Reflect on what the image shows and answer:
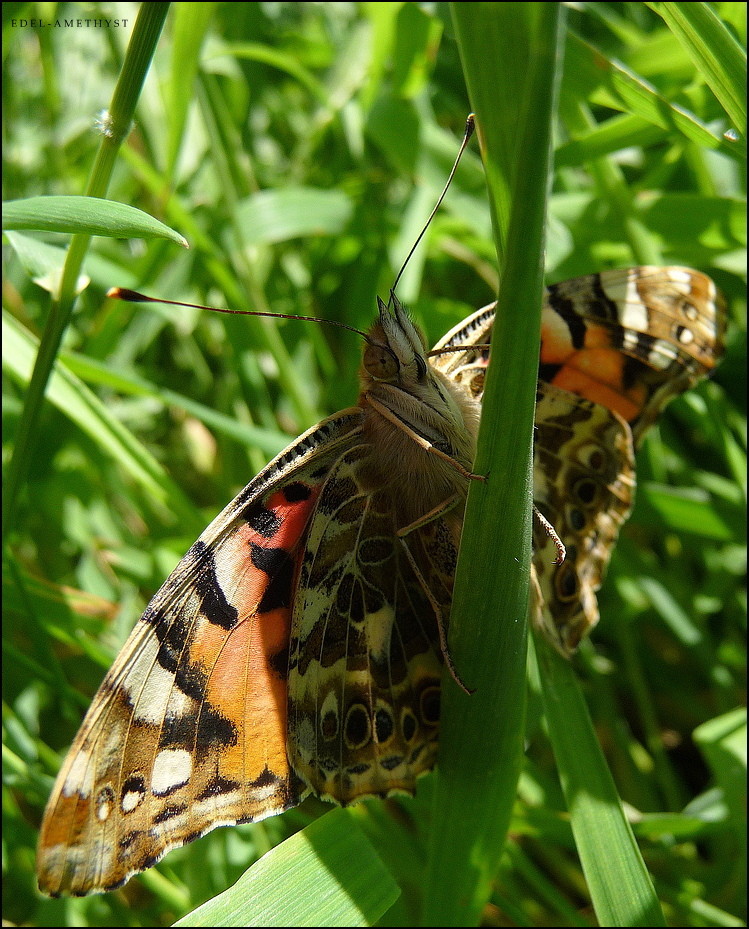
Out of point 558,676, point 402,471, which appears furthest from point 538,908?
point 402,471

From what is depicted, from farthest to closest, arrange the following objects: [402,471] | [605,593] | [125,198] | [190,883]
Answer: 1. [125,198]
2. [605,593]
3. [190,883]
4. [402,471]

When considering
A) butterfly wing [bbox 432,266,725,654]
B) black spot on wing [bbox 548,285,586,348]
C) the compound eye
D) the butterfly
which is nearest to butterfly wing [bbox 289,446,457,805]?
the butterfly

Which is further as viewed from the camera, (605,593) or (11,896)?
(605,593)

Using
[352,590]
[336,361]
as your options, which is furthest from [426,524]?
[336,361]

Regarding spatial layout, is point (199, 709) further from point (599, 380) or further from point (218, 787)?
point (599, 380)

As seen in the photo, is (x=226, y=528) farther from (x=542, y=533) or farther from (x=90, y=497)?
(x=90, y=497)

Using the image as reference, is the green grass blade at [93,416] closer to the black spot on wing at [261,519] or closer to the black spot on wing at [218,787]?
the black spot on wing at [261,519]
